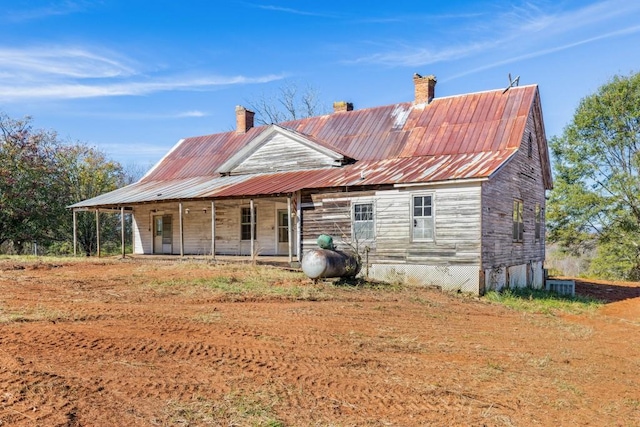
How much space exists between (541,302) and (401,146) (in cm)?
748

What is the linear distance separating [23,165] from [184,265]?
56.7 feet

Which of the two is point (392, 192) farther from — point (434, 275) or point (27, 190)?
point (27, 190)

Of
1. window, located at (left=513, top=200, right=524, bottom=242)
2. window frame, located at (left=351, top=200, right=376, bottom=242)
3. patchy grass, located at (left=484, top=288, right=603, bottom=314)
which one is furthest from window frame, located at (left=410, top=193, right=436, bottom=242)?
window, located at (left=513, top=200, right=524, bottom=242)

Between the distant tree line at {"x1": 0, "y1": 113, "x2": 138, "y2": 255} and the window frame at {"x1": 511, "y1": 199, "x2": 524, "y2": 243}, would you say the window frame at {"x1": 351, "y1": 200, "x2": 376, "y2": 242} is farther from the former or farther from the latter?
the distant tree line at {"x1": 0, "y1": 113, "x2": 138, "y2": 255}

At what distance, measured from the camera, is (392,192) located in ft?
56.7

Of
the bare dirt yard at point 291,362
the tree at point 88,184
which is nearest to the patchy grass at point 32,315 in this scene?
the bare dirt yard at point 291,362

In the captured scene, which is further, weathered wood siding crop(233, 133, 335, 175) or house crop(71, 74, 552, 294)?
weathered wood siding crop(233, 133, 335, 175)

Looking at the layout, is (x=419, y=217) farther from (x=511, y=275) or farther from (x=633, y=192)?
(x=633, y=192)

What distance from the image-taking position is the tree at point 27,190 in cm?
2991

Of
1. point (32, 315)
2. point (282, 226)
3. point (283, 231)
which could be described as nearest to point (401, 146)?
point (282, 226)

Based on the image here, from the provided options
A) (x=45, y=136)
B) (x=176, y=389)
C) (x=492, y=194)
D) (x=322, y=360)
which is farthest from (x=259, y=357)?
(x=45, y=136)

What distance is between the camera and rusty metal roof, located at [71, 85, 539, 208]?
17.8 m

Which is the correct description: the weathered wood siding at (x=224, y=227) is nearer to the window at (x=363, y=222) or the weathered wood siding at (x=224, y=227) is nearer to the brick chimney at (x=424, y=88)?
the window at (x=363, y=222)

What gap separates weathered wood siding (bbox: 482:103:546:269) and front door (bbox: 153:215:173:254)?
1511 centimetres
